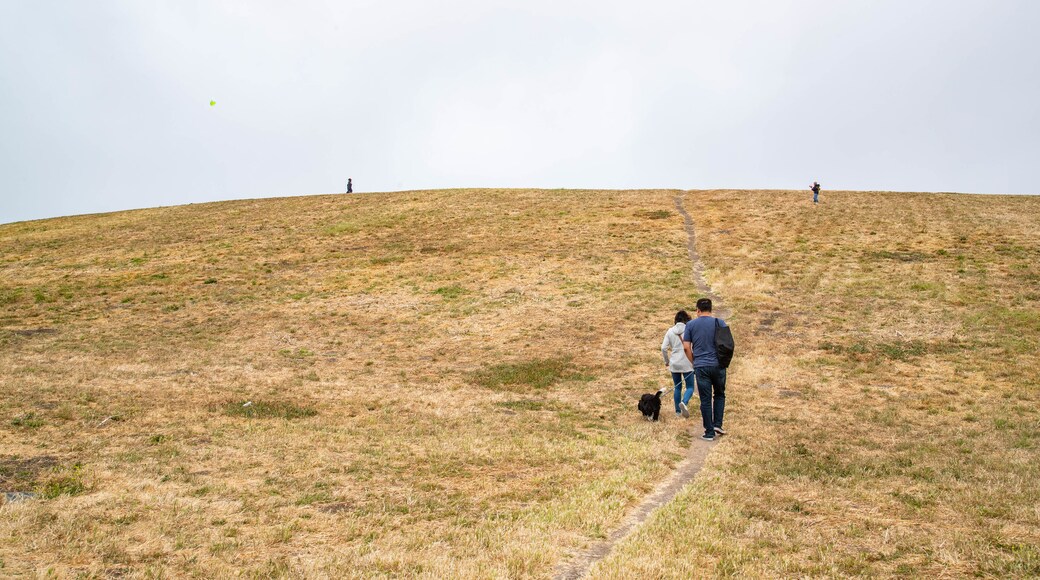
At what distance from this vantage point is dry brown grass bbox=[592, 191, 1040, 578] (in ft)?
23.6

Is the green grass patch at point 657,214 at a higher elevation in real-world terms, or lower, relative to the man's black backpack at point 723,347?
higher

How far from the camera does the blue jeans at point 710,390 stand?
42.0 ft

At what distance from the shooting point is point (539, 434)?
13305 millimetres

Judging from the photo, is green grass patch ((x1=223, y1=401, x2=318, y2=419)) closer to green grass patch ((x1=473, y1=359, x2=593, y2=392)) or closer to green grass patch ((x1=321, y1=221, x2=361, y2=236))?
green grass patch ((x1=473, y1=359, x2=593, y2=392))

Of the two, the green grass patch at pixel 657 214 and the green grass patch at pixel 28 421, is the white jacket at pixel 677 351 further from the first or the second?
the green grass patch at pixel 657 214

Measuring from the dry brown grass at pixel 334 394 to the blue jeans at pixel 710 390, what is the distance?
739 millimetres

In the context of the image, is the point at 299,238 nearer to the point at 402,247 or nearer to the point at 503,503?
the point at 402,247

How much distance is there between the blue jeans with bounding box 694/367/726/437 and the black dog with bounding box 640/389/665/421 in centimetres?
161

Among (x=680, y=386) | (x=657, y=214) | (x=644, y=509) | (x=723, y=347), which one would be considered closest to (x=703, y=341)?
(x=723, y=347)

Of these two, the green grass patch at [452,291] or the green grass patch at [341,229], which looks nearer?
the green grass patch at [452,291]

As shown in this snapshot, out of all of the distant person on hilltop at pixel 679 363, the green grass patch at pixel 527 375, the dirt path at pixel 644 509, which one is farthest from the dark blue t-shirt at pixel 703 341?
the green grass patch at pixel 527 375

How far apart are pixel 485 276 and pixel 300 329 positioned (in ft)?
36.1

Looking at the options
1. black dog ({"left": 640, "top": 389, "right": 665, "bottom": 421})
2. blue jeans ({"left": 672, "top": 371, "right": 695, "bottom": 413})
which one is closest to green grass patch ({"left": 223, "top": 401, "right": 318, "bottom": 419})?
black dog ({"left": 640, "top": 389, "right": 665, "bottom": 421})

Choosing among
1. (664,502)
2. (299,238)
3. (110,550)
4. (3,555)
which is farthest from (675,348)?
(299,238)
